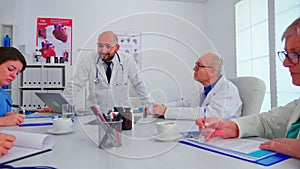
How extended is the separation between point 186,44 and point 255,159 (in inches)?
135

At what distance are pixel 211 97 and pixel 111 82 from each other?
0.88 metres

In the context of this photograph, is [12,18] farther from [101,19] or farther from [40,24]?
[101,19]

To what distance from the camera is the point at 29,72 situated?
10.3 feet

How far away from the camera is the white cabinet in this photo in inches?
124

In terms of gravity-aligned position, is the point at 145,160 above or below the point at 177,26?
below

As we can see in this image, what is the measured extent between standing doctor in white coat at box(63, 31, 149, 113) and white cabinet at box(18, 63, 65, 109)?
4.02 feet

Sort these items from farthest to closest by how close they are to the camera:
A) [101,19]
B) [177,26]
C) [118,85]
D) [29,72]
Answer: [177,26]
[101,19]
[29,72]
[118,85]

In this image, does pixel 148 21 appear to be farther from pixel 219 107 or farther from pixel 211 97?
pixel 219 107

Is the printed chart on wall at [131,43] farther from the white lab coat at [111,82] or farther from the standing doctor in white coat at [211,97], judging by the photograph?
the standing doctor in white coat at [211,97]

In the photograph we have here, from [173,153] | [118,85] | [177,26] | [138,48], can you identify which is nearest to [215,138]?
[173,153]

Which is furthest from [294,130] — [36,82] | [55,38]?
[55,38]

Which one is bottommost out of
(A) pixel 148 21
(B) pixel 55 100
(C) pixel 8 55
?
(B) pixel 55 100

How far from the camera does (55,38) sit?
12.4ft

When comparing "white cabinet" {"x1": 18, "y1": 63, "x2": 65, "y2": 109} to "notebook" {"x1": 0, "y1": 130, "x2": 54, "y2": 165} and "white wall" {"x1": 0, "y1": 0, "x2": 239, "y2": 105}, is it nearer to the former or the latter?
"white wall" {"x1": 0, "y1": 0, "x2": 239, "y2": 105}
